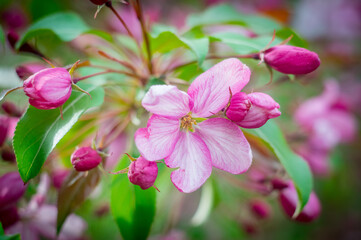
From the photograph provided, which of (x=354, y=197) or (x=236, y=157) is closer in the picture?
(x=236, y=157)

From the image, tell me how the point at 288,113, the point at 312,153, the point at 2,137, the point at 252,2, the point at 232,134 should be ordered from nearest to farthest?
the point at 232,134 < the point at 2,137 < the point at 312,153 < the point at 288,113 < the point at 252,2

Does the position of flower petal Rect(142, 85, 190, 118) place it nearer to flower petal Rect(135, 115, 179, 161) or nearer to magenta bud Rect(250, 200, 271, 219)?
flower petal Rect(135, 115, 179, 161)

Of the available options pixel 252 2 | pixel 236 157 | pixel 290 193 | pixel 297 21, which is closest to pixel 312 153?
pixel 290 193

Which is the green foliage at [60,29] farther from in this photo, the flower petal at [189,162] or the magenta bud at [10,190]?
the flower petal at [189,162]

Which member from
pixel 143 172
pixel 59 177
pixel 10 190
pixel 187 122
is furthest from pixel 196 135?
pixel 59 177

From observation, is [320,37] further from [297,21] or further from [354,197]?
[354,197]

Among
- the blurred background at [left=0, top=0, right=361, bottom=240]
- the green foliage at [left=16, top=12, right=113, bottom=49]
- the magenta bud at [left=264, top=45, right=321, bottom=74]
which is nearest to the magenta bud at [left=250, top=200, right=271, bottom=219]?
the blurred background at [left=0, top=0, right=361, bottom=240]

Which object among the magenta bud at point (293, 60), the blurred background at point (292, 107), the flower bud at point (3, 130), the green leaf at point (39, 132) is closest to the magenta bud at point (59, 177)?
the blurred background at point (292, 107)
